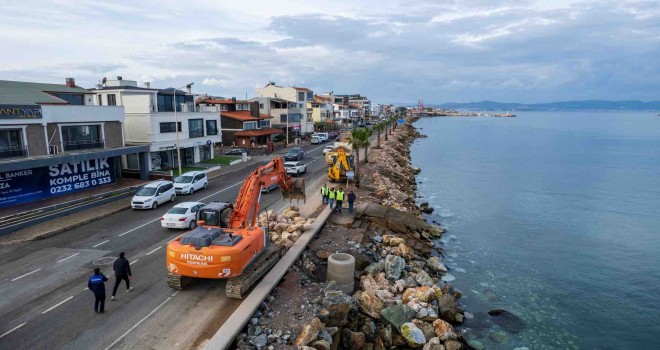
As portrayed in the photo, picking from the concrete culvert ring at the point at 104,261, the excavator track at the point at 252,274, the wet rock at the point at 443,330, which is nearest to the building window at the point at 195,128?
the concrete culvert ring at the point at 104,261

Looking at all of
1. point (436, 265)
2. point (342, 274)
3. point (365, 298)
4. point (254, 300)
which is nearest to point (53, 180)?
point (254, 300)

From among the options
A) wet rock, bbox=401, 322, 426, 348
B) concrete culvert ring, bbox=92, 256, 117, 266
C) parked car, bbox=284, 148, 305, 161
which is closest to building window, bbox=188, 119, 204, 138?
parked car, bbox=284, 148, 305, 161

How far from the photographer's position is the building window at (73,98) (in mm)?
38891

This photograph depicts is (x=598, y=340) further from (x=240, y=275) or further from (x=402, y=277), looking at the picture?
(x=240, y=275)

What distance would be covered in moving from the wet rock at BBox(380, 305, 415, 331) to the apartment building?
2470cm

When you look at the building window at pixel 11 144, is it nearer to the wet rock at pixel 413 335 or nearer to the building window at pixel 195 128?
the building window at pixel 195 128

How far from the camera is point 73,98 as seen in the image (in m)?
40.0

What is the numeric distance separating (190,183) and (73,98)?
14497mm

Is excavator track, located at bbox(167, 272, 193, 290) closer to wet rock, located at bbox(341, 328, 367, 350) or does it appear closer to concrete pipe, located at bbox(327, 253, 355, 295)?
concrete pipe, located at bbox(327, 253, 355, 295)

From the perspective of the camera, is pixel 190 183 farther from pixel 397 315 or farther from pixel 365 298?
pixel 397 315

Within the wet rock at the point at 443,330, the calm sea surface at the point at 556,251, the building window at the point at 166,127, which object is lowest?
the calm sea surface at the point at 556,251

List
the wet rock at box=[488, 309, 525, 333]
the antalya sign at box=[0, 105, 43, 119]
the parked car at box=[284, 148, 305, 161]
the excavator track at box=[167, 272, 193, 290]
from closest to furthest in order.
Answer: the excavator track at box=[167, 272, 193, 290], the wet rock at box=[488, 309, 525, 333], the antalya sign at box=[0, 105, 43, 119], the parked car at box=[284, 148, 305, 161]

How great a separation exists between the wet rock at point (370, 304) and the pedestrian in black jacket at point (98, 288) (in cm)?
984

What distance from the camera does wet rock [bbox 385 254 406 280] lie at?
22.4 meters
